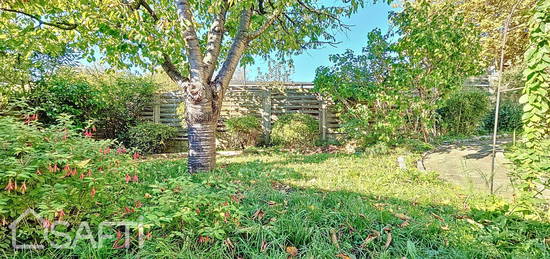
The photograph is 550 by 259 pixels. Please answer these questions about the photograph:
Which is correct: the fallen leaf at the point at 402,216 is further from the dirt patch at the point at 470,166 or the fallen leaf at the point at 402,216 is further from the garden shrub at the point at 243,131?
the garden shrub at the point at 243,131

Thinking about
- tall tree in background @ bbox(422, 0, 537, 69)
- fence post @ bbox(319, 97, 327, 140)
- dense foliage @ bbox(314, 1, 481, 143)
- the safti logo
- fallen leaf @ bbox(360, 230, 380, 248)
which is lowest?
fallen leaf @ bbox(360, 230, 380, 248)

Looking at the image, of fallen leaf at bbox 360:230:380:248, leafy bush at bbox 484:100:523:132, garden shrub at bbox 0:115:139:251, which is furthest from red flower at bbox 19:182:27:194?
leafy bush at bbox 484:100:523:132

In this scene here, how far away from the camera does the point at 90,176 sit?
1588 mm

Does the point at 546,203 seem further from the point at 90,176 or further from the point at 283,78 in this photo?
the point at 283,78

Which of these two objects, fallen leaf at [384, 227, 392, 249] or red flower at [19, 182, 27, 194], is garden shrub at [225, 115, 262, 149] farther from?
red flower at [19, 182, 27, 194]

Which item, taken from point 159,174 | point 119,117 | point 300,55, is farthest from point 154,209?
point 119,117

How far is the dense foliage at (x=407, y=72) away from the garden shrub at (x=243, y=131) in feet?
7.33

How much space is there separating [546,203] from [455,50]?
4.08 meters

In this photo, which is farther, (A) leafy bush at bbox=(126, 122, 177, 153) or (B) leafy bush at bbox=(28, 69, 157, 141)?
(A) leafy bush at bbox=(126, 122, 177, 153)

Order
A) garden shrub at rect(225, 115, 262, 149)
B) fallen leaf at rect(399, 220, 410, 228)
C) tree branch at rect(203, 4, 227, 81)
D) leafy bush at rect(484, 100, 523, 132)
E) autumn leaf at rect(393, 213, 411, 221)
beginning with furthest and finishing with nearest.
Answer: leafy bush at rect(484, 100, 523, 132) → garden shrub at rect(225, 115, 262, 149) → tree branch at rect(203, 4, 227, 81) → autumn leaf at rect(393, 213, 411, 221) → fallen leaf at rect(399, 220, 410, 228)

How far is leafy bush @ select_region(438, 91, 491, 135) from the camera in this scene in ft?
25.8

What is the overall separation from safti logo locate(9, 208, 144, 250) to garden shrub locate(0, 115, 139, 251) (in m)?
0.03

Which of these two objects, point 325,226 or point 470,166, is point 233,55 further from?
point 470,166

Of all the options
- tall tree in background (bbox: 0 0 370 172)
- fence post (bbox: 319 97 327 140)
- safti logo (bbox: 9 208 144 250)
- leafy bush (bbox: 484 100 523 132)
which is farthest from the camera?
leafy bush (bbox: 484 100 523 132)
